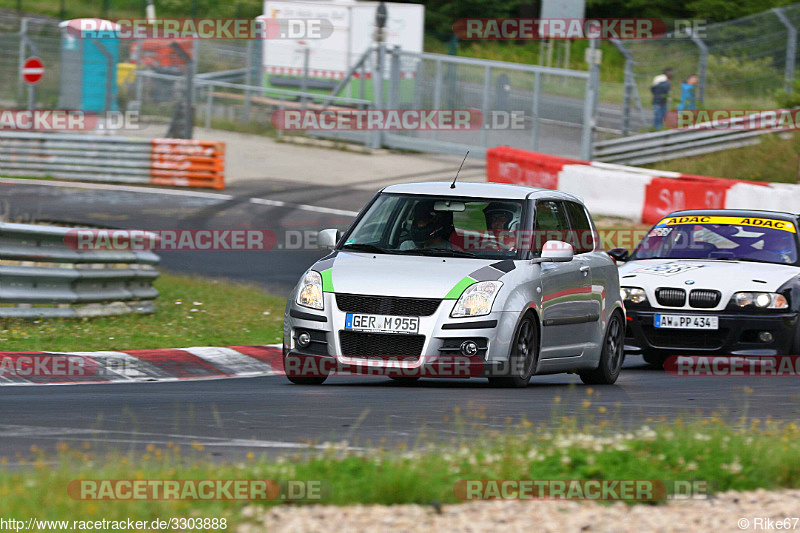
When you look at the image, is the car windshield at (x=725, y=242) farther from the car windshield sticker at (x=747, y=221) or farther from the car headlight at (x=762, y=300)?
the car headlight at (x=762, y=300)

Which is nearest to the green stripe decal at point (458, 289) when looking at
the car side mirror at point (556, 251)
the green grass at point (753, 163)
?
the car side mirror at point (556, 251)

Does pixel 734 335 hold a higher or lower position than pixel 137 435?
lower

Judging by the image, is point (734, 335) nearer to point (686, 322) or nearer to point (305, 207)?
point (686, 322)

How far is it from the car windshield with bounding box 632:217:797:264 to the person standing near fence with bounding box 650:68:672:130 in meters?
14.3

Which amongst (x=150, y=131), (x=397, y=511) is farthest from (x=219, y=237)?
(x=397, y=511)

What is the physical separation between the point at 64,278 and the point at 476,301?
15.0 feet

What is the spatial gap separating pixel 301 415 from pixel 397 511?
8.98 ft

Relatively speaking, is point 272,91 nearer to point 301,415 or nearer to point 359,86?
point 359,86

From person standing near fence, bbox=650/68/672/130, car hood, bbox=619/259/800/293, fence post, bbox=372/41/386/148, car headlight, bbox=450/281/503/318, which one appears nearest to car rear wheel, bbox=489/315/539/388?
car headlight, bbox=450/281/503/318

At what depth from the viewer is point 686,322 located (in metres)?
12.1

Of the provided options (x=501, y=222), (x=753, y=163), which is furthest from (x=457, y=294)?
(x=753, y=163)

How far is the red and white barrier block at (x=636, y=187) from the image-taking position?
20.4 meters

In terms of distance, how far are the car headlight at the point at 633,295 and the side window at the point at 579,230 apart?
1217 millimetres

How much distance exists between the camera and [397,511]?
5305mm
